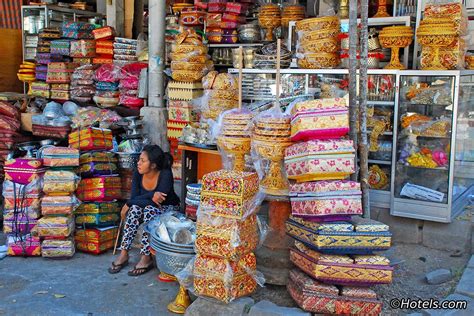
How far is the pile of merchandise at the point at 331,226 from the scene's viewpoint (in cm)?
384

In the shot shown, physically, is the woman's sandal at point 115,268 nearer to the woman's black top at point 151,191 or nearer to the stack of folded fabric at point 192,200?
the woman's black top at point 151,191

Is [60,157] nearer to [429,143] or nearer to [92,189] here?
[92,189]

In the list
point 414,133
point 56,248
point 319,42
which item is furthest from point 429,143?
point 56,248

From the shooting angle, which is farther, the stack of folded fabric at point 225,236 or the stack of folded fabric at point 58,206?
the stack of folded fabric at point 58,206

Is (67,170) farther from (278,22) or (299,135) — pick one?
(278,22)

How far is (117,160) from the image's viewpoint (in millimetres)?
6223

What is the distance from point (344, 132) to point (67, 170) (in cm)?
297

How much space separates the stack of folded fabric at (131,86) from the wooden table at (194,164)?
5.78ft

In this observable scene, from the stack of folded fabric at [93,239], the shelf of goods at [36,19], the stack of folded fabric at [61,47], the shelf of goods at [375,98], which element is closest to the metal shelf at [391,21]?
the shelf of goods at [375,98]

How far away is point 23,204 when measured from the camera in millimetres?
5555

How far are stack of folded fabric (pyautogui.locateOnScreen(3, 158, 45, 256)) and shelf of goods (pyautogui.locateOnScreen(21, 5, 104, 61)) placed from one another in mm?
4364

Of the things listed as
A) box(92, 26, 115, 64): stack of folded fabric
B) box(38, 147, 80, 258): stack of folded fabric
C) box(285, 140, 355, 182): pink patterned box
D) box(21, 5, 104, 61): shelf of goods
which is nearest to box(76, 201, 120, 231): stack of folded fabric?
box(38, 147, 80, 258): stack of folded fabric

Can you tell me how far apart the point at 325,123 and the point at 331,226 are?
2.37 feet

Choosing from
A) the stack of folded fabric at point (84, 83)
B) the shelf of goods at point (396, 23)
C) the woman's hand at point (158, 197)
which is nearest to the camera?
the woman's hand at point (158, 197)
